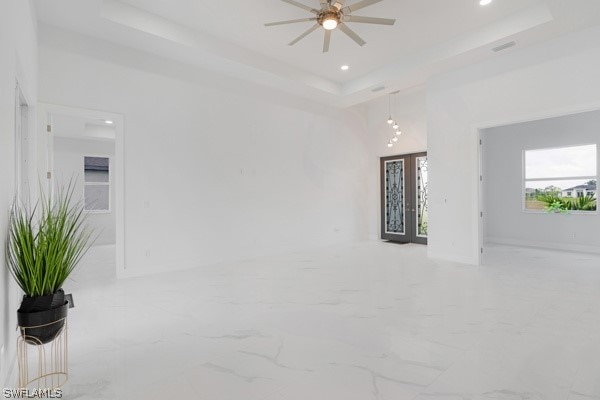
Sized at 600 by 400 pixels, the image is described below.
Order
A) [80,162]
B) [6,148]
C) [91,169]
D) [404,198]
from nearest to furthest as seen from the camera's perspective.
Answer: [6,148], [404,198], [80,162], [91,169]

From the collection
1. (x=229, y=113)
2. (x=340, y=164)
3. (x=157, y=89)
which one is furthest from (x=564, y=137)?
(x=157, y=89)

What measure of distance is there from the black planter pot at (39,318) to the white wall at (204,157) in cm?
301

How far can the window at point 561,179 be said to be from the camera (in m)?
6.70

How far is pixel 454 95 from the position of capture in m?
5.76

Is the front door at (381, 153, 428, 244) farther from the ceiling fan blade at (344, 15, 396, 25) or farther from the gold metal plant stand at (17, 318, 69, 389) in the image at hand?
the gold metal plant stand at (17, 318, 69, 389)

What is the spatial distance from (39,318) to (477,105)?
6172 mm

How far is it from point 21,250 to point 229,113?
444cm

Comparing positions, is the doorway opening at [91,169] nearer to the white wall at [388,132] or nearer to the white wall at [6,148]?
the white wall at [6,148]

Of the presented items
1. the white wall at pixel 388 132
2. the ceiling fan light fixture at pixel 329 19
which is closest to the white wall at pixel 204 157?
the white wall at pixel 388 132

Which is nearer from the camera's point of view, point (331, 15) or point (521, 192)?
point (331, 15)

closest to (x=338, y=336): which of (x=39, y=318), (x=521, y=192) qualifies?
(x=39, y=318)

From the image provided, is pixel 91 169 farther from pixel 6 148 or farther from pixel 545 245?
pixel 545 245

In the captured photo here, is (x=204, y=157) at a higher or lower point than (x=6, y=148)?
higher

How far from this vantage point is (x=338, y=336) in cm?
273
